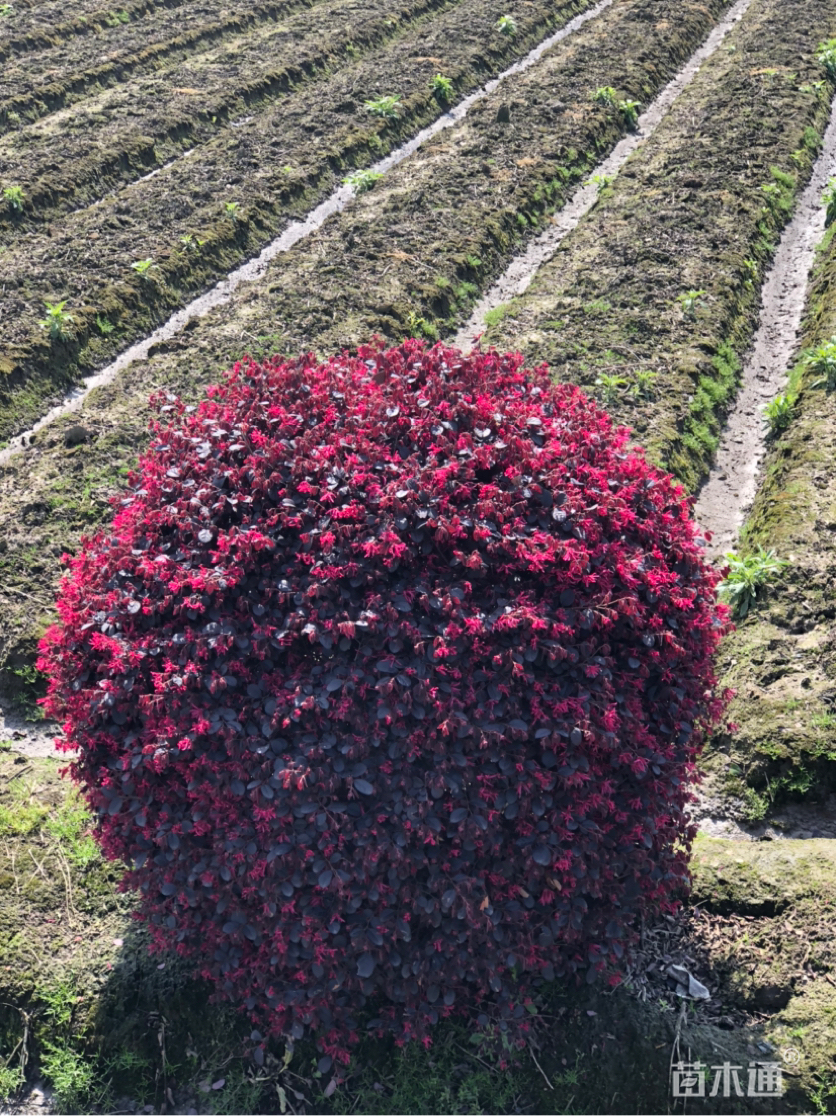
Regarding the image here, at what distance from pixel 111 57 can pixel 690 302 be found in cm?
1731

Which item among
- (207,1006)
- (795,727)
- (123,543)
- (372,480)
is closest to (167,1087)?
(207,1006)

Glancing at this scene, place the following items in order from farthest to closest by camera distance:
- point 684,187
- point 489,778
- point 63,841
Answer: point 684,187 < point 63,841 < point 489,778

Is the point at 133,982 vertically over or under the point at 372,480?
under

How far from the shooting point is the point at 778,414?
11.2m

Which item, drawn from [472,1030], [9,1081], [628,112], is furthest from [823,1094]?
[628,112]

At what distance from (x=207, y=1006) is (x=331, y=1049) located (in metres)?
1.06

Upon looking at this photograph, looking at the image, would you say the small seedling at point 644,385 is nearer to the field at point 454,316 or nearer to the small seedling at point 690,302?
the field at point 454,316

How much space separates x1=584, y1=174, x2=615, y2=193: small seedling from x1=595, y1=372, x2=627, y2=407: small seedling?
7.19 m

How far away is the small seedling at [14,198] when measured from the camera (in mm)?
16263

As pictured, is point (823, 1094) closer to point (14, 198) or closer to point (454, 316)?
point (454, 316)

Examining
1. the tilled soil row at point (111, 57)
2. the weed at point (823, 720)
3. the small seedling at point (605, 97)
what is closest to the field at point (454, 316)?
the weed at point (823, 720)

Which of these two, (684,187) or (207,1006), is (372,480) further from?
(684,187)

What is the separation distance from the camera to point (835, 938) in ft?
18.4

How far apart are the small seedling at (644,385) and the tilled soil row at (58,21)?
19.8 meters
